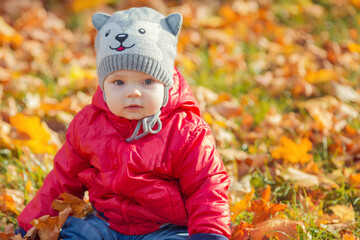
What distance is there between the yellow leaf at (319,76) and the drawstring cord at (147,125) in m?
2.38

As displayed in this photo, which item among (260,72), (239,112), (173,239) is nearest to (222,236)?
(173,239)

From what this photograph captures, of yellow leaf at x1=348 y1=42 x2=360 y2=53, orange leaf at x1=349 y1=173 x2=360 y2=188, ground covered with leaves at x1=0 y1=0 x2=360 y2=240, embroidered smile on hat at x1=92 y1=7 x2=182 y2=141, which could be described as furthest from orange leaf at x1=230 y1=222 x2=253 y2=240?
yellow leaf at x1=348 y1=42 x2=360 y2=53

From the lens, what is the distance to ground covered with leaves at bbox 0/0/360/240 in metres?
2.54

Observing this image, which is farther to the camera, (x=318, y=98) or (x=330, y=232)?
(x=318, y=98)

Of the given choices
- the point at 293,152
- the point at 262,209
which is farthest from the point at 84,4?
the point at 262,209

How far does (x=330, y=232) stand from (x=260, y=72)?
7.40 feet

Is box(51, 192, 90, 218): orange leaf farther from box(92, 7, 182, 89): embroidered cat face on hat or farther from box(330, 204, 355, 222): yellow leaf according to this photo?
box(330, 204, 355, 222): yellow leaf

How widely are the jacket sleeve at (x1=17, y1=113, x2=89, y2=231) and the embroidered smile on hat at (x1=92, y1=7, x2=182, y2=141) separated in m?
0.33

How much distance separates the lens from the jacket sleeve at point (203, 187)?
1.99 meters

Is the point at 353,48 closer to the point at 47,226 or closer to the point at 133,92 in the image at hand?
the point at 133,92

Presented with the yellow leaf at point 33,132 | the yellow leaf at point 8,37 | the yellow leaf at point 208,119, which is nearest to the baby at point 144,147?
the yellow leaf at point 33,132

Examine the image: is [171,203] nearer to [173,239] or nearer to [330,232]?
[173,239]

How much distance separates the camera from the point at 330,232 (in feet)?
7.70

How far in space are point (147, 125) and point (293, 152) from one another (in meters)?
1.27
